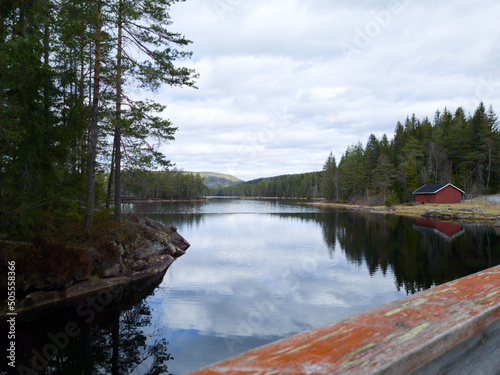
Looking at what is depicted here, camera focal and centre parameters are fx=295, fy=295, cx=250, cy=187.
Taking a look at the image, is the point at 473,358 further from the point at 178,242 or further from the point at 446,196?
the point at 446,196

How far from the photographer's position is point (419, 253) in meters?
19.8

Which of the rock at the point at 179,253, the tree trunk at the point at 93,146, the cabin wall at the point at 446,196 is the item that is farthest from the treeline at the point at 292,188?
the tree trunk at the point at 93,146

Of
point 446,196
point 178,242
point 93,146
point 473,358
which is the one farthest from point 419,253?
point 446,196

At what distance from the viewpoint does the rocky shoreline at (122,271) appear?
33.1ft

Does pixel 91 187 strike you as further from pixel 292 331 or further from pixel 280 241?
pixel 280 241

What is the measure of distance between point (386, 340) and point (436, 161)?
74.1 meters

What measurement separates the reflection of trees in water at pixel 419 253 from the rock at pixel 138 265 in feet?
38.9

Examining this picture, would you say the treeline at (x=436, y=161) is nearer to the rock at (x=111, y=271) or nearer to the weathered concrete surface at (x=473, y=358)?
the rock at (x=111, y=271)

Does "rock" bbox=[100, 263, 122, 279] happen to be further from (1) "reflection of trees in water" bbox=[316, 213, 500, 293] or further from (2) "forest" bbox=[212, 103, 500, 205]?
(2) "forest" bbox=[212, 103, 500, 205]

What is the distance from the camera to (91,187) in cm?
1380

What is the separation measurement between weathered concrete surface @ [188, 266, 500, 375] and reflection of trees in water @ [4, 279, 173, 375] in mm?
7462

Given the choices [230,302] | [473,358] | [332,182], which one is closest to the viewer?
[473,358]

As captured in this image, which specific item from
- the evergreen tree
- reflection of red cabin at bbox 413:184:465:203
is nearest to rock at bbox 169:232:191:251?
reflection of red cabin at bbox 413:184:465:203

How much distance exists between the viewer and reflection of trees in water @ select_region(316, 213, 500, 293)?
14605mm
